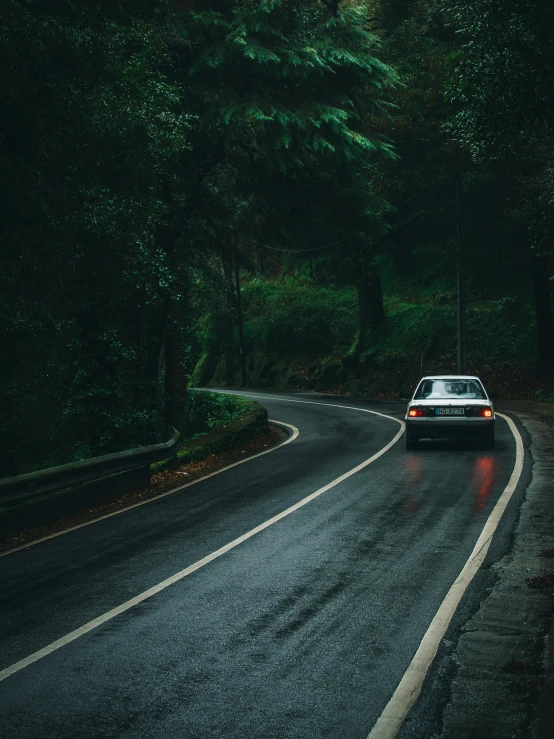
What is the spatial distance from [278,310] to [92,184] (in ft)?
143

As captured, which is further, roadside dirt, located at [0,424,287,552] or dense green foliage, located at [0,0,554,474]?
dense green foliage, located at [0,0,554,474]

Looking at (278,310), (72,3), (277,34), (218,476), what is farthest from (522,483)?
(278,310)

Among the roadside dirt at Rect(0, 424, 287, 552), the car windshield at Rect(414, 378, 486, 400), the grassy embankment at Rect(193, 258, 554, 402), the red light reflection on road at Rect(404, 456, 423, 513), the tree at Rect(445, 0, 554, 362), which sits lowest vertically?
the roadside dirt at Rect(0, 424, 287, 552)

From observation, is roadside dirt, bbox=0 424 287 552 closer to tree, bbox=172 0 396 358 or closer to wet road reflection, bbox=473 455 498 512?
wet road reflection, bbox=473 455 498 512

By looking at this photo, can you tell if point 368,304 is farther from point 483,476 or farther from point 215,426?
point 483,476

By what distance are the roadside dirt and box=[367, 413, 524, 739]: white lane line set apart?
17.5 ft

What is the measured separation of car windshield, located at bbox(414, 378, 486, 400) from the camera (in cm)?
1917

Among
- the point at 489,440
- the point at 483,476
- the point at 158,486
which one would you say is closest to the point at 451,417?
the point at 489,440

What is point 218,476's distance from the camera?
1620 cm

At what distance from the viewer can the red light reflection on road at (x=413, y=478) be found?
12180 millimetres

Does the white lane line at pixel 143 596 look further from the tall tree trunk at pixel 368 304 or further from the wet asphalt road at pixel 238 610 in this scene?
the tall tree trunk at pixel 368 304

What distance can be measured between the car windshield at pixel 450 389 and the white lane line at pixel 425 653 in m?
8.38

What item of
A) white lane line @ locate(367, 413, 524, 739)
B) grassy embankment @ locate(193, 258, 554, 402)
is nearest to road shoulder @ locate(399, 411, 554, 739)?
white lane line @ locate(367, 413, 524, 739)

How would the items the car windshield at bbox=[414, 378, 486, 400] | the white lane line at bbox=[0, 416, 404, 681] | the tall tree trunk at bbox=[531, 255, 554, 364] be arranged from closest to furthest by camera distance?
1. the white lane line at bbox=[0, 416, 404, 681]
2. the car windshield at bbox=[414, 378, 486, 400]
3. the tall tree trunk at bbox=[531, 255, 554, 364]
